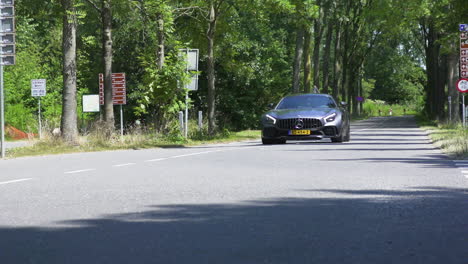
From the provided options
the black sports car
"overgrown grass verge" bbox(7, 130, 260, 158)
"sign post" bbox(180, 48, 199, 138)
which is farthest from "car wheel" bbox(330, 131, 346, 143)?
"sign post" bbox(180, 48, 199, 138)

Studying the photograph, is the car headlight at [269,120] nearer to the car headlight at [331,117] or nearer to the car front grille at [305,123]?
the car front grille at [305,123]

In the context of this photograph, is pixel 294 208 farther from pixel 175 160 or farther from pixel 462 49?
pixel 462 49

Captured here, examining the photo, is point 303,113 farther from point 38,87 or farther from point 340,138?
point 38,87

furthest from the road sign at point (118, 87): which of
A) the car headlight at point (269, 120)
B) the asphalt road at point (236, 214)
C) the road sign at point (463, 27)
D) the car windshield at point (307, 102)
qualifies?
A: the asphalt road at point (236, 214)

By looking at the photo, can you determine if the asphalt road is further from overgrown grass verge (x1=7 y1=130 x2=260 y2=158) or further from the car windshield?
the car windshield

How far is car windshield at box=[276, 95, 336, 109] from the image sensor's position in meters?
24.2

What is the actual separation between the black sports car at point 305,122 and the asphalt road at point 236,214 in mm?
8313

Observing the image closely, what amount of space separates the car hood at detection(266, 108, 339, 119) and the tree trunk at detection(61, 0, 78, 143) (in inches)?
219

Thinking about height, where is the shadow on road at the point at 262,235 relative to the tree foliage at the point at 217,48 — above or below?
below

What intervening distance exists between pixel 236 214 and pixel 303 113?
1509 cm

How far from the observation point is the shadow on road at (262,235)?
19.5 ft

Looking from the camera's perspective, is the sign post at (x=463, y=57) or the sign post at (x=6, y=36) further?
the sign post at (x=463, y=57)

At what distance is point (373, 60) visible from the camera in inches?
3821

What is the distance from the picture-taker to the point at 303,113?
75.7 ft
